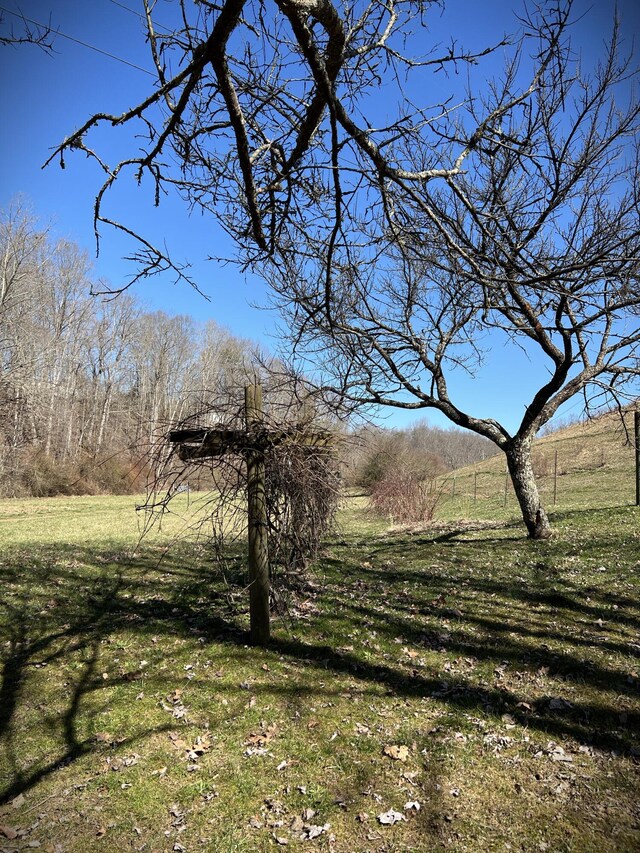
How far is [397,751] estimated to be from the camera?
140 inches

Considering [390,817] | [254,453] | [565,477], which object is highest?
[254,453]

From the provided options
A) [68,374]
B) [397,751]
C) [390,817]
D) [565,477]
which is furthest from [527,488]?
[68,374]

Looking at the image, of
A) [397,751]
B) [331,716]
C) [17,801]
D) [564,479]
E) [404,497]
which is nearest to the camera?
[17,801]

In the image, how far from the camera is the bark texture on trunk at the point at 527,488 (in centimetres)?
938

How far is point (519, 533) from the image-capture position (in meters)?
10.5

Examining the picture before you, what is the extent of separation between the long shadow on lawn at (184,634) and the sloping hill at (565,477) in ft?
39.5

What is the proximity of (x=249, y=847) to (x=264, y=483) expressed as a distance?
2850 mm

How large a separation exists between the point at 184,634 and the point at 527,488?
6.46m

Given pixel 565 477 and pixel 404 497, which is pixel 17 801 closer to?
pixel 404 497

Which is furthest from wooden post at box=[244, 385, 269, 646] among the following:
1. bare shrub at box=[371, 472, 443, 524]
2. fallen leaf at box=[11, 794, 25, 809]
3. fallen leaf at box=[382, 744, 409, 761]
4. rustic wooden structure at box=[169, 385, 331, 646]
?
bare shrub at box=[371, 472, 443, 524]

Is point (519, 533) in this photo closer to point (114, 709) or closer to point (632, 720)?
point (632, 720)

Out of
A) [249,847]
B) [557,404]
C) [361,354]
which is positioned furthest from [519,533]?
[249,847]

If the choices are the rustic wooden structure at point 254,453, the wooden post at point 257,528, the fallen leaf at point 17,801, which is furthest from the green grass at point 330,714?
the rustic wooden structure at point 254,453

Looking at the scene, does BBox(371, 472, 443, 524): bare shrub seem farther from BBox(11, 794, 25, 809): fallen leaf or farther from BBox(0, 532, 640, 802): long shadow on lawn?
BBox(11, 794, 25, 809): fallen leaf
